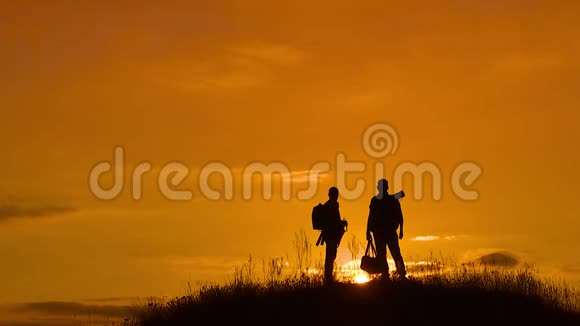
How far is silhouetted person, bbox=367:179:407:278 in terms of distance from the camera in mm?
24875

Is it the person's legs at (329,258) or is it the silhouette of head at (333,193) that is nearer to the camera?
the silhouette of head at (333,193)

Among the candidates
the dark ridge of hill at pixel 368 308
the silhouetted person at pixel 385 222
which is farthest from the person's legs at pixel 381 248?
the dark ridge of hill at pixel 368 308

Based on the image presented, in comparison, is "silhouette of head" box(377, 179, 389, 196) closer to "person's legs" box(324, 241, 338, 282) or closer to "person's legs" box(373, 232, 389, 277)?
"person's legs" box(373, 232, 389, 277)

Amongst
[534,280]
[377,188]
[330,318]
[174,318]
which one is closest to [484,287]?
[534,280]

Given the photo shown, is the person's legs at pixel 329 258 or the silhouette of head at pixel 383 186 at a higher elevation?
the silhouette of head at pixel 383 186

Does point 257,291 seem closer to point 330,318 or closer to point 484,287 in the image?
point 330,318

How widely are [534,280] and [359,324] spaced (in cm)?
739

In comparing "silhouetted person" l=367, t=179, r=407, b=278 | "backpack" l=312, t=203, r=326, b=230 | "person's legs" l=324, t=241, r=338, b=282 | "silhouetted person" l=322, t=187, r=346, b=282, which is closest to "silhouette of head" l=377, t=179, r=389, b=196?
"silhouetted person" l=367, t=179, r=407, b=278

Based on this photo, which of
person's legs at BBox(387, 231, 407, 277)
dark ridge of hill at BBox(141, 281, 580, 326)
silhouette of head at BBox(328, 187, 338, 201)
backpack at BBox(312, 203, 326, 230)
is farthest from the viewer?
person's legs at BBox(387, 231, 407, 277)

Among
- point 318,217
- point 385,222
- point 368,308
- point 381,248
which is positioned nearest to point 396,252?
point 381,248

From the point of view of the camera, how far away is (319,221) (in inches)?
976

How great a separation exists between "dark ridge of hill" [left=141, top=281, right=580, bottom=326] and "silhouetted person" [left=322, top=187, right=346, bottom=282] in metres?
0.89

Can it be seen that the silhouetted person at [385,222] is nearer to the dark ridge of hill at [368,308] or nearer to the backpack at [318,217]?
the dark ridge of hill at [368,308]

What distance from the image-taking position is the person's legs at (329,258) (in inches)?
990
